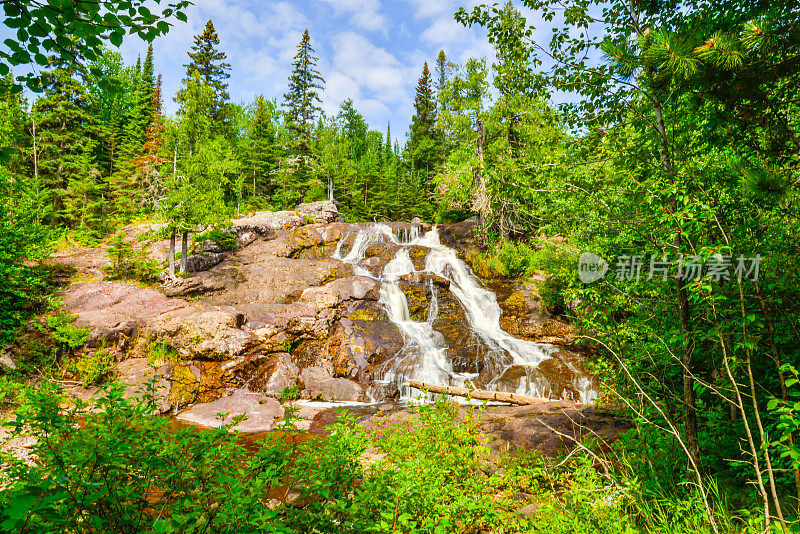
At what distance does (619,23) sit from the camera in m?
3.94

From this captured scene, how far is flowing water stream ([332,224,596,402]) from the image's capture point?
1173 cm

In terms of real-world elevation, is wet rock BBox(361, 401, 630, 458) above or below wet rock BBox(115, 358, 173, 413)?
above

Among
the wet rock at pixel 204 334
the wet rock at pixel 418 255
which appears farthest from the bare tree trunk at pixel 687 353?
the wet rock at pixel 418 255

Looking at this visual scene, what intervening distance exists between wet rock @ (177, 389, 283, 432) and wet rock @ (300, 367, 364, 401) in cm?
136

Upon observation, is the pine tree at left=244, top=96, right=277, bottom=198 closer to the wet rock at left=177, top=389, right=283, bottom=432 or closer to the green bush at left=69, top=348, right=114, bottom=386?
the green bush at left=69, top=348, right=114, bottom=386

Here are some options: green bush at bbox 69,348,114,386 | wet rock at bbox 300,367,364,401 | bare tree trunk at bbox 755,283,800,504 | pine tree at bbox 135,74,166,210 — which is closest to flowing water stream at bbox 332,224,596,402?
wet rock at bbox 300,367,364,401

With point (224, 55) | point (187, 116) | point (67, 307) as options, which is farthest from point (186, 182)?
point (224, 55)

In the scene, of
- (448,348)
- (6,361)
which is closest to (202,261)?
(6,361)

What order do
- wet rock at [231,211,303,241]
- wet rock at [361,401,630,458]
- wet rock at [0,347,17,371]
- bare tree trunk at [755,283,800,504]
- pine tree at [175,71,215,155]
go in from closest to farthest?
bare tree trunk at [755,283,800,504] → wet rock at [361,401,630,458] → wet rock at [0,347,17,371] → pine tree at [175,71,215,155] → wet rock at [231,211,303,241]

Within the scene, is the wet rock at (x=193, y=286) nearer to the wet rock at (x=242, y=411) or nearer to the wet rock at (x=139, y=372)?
the wet rock at (x=139, y=372)

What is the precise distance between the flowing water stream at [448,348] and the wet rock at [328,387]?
102 centimetres

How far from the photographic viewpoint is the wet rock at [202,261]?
62.3 feet

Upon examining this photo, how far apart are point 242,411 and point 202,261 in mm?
12510

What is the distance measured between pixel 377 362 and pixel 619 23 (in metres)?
11.5
